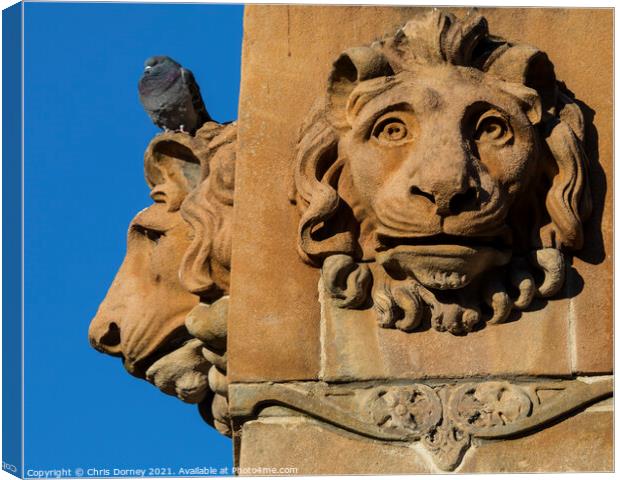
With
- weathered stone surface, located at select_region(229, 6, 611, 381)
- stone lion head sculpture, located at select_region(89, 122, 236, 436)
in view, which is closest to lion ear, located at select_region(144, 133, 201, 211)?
stone lion head sculpture, located at select_region(89, 122, 236, 436)

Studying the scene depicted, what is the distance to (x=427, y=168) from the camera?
8461mm

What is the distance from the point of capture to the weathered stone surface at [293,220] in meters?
8.80

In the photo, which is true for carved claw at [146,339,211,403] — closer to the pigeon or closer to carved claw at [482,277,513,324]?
the pigeon

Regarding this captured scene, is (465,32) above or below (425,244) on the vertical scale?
above

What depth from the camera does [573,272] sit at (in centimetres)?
888

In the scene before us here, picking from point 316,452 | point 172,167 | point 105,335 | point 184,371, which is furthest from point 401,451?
point 172,167

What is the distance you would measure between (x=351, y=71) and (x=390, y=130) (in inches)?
11.2

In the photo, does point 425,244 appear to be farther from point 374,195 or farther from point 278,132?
point 278,132

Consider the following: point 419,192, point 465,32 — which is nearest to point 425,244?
point 419,192

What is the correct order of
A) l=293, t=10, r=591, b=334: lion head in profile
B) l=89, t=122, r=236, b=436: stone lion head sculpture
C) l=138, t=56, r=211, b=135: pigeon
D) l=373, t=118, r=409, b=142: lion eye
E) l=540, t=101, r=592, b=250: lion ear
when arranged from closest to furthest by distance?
l=293, t=10, r=591, b=334: lion head in profile → l=373, t=118, r=409, b=142: lion eye → l=540, t=101, r=592, b=250: lion ear → l=89, t=122, r=236, b=436: stone lion head sculpture → l=138, t=56, r=211, b=135: pigeon

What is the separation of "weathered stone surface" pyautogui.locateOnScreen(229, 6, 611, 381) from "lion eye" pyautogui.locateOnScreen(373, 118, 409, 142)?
1.32 ft

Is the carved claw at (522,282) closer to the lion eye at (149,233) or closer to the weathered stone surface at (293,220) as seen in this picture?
the weathered stone surface at (293,220)

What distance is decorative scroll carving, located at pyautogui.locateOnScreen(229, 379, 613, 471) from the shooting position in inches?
343

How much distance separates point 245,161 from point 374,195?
621 mm
